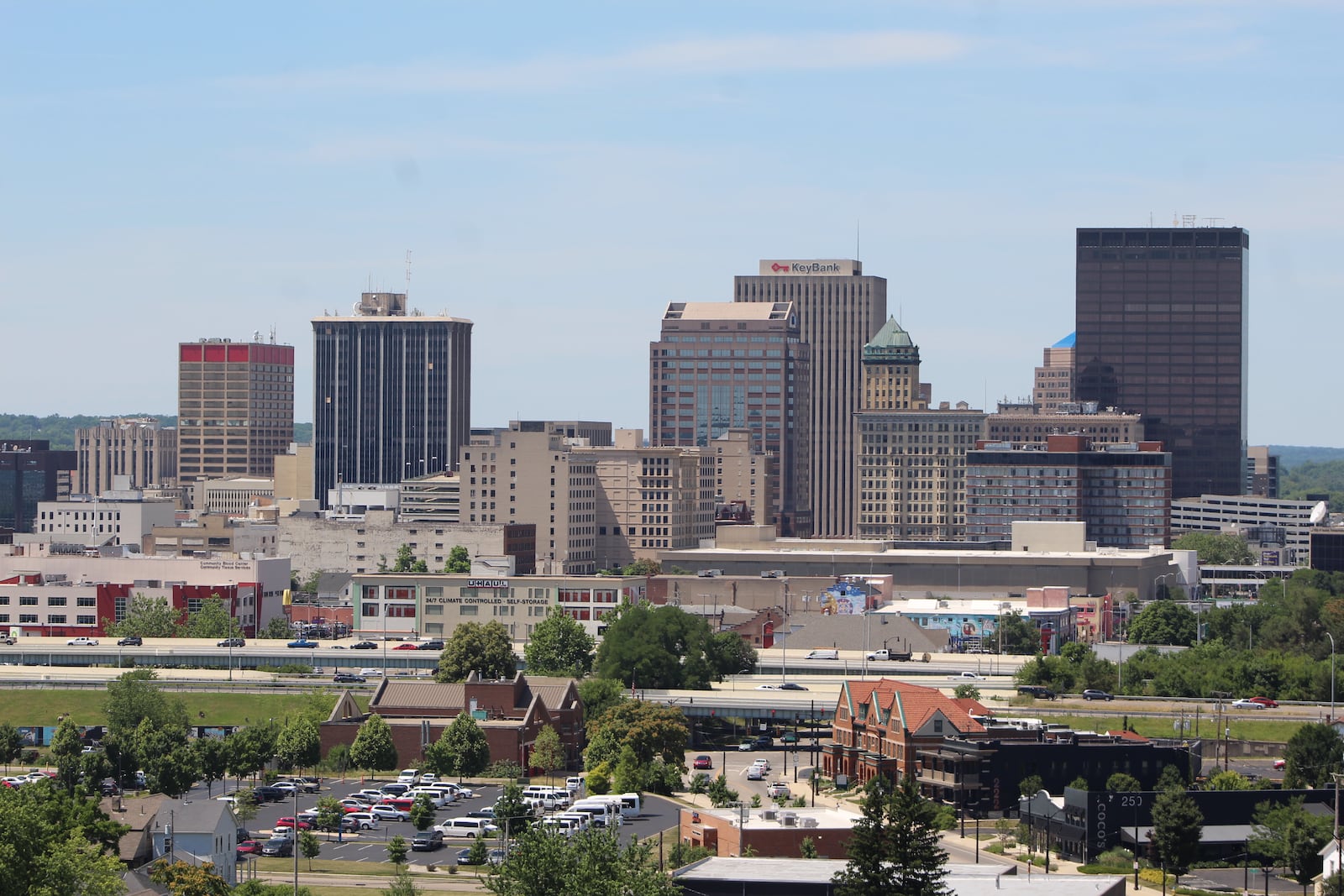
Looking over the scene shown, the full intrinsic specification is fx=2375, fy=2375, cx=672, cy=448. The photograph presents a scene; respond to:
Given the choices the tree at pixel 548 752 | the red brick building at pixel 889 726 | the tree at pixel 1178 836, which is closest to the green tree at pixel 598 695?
the tree at pixel 548 752

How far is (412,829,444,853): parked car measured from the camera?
134250mm

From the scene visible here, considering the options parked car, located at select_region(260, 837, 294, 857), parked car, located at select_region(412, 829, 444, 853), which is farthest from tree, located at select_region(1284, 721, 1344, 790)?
parked car, located at select_region(260, 837, 294, 857)

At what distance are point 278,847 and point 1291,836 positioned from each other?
182ft

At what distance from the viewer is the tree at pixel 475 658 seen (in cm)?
19488

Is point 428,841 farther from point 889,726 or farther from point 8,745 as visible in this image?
point 8,745

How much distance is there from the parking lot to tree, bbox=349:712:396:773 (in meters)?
2.30

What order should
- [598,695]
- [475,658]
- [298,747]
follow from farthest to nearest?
[475,658] < [598,695] < [298,747]

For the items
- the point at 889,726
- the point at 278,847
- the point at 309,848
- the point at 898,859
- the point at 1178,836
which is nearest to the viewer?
the point at 898,859

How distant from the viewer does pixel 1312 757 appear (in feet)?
495

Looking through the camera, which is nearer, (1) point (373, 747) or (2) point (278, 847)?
(2) point (278, 847)

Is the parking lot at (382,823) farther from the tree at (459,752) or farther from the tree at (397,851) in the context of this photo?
Result: the tree at (397,851)

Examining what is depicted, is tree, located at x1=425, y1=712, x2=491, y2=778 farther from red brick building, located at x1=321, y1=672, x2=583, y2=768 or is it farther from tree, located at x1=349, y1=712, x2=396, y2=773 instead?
tree, located at x1=349, y1=712, x2=396, y2=773

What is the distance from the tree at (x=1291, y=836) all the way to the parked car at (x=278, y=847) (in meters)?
53.6

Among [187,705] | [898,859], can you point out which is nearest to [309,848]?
[898,859]
